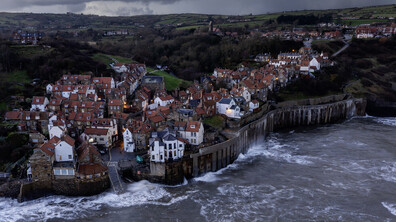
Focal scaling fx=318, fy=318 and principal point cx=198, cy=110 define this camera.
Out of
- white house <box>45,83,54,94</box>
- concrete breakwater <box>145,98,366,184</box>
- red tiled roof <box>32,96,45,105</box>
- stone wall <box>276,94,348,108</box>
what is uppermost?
white house <box>45,83,54,94</box>

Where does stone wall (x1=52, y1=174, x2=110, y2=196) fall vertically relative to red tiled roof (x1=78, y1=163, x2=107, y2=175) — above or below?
below

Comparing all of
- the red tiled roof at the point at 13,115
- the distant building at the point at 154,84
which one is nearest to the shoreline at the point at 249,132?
the red tiled roof at the point at 13,115

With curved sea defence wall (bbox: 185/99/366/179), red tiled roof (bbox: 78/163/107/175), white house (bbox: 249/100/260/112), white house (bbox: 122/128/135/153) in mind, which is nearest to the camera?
red tiled roof (bbox: 78/163/107/175)

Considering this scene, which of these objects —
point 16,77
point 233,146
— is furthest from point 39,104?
point 233,146

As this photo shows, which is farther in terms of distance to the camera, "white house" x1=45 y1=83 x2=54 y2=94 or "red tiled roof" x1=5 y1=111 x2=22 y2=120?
"white house" x1=45 y1=83 x2=54 y2=94

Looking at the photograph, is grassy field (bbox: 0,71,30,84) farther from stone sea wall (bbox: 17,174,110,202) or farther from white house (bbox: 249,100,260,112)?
white house (bbox: 249,100,260,112)

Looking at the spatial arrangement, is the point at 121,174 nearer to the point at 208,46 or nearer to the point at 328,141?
the point at 328,141

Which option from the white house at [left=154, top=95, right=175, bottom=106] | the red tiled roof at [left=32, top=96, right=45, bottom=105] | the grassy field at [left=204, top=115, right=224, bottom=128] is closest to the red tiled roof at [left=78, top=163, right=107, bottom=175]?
the grassy field at [left=204, top=115, right=224, bottom=128]
